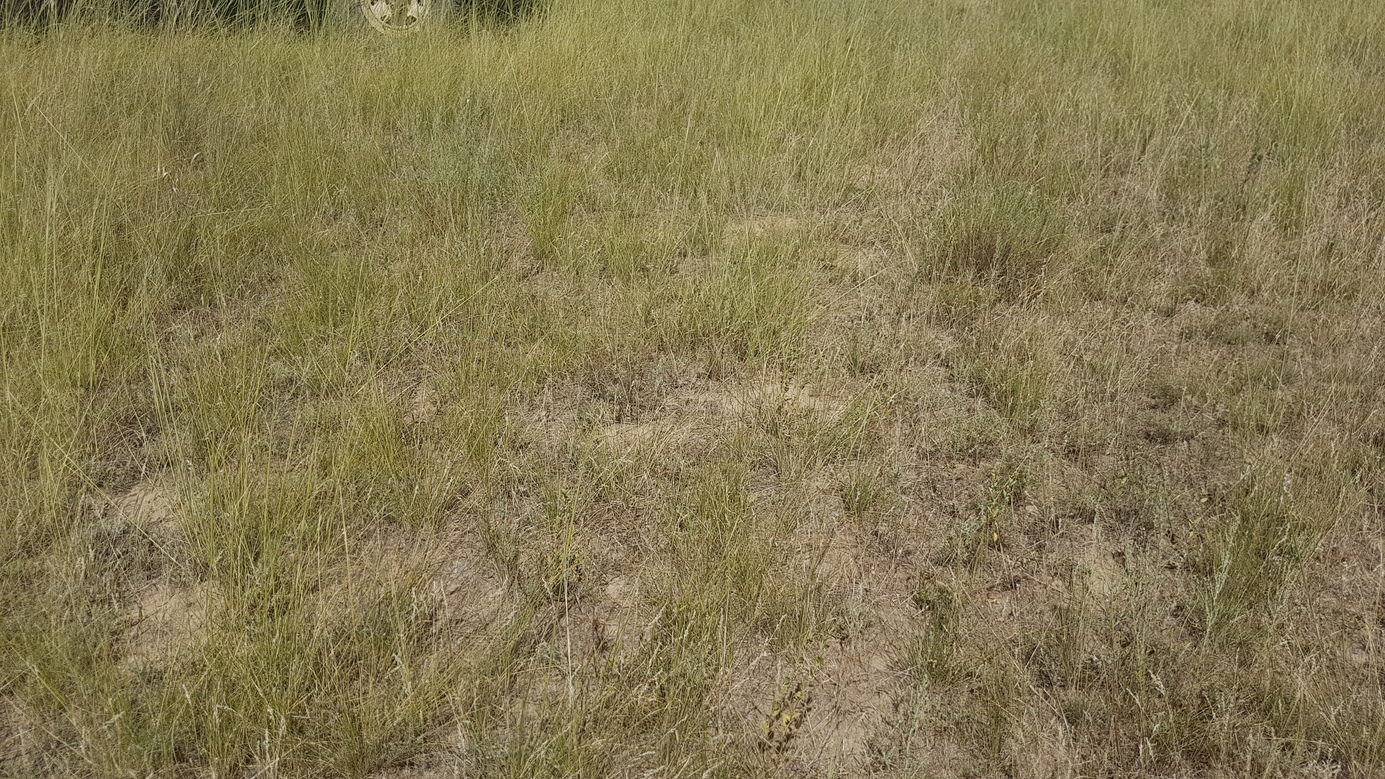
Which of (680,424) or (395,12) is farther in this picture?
(395,12)

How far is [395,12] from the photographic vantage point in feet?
Result: 23.1

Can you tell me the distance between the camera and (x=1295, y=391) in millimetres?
3271

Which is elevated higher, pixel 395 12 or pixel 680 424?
pixel 395 12

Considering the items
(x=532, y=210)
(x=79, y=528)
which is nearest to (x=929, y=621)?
(x=79, y=528)

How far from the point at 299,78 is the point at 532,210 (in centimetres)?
215

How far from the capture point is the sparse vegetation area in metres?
2.05

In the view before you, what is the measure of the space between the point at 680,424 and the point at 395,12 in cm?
524

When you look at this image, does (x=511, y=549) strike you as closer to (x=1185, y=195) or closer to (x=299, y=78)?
(x=1185, y=195)

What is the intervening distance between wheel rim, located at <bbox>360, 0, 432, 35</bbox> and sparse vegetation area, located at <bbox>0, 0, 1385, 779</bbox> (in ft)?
4.07

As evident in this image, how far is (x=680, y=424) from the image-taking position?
3.08 meters

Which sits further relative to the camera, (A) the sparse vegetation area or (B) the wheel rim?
(B) the wheel rim

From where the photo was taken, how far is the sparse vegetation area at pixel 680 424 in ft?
6.73

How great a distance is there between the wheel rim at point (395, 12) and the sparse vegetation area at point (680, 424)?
4.07 ft

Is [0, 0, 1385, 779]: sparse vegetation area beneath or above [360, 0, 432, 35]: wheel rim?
beneath
